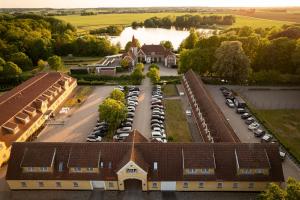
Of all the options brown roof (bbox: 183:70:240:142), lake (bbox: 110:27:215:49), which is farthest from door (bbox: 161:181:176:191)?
lake (bbox: 110:27:215:49)

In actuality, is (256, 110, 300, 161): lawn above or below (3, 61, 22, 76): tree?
below

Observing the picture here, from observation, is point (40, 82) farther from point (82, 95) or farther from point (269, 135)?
point (269, 135)

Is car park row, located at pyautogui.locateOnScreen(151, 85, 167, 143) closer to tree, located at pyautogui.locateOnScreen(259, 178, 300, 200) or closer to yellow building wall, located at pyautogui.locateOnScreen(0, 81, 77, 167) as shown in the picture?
tree, located at pyautogui.locateOnScreen(259, 178, 300, 200)

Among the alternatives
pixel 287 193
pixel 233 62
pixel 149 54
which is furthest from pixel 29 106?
pixel 149 54

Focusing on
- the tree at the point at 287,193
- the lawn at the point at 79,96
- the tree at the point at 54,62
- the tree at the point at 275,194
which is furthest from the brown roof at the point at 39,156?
the tree at the point at 54,62

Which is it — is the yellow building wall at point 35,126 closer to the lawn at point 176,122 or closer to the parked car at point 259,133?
the lawn at point 176,122

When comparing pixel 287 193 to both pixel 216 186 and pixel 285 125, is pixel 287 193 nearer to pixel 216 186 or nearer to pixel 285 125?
pixel 216 186
